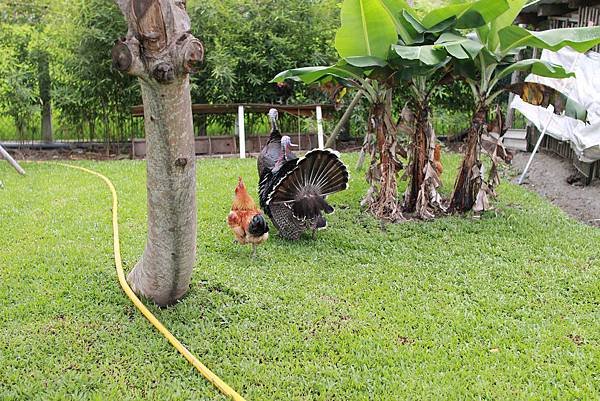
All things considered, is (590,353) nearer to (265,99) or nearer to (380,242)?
(380,242)

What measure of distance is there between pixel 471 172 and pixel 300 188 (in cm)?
190

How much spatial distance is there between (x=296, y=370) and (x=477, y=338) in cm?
106

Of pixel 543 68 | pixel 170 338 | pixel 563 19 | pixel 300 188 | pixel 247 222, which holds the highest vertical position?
pixel 563 19

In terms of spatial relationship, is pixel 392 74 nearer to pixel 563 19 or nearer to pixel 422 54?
pixel 422 54

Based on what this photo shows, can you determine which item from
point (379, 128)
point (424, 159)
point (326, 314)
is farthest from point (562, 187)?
point (326, 314)

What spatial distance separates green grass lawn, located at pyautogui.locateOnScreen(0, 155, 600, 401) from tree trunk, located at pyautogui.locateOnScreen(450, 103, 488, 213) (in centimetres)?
25

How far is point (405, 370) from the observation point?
3.15m

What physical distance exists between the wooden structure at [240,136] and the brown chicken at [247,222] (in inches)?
190

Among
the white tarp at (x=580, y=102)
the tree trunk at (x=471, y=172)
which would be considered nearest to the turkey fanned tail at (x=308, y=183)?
the tree trunk at (x=471, y=172)

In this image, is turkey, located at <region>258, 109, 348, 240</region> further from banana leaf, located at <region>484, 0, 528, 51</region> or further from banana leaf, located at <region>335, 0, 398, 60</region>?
banana leaf, located at <region>484, 0, 528, 51</region>

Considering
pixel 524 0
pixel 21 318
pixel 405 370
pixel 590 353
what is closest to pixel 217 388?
pixel 405 370

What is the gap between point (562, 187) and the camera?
7391 millimetres

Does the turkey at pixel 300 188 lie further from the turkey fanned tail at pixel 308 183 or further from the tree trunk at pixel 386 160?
the tree trunk at pixel 386 160

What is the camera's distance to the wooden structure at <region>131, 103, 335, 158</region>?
954 centimetres
